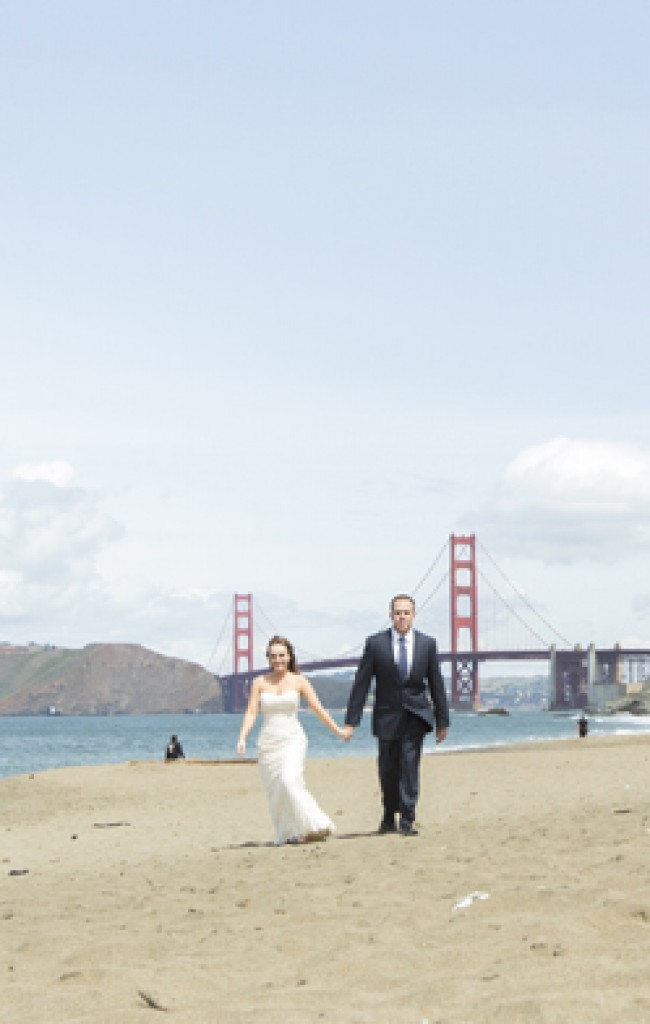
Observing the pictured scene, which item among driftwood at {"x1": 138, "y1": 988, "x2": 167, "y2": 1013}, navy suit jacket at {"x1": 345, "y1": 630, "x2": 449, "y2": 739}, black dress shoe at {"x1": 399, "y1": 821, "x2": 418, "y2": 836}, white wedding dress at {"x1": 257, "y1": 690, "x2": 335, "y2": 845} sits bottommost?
driftwood at {"x1": 138, "y1": 988, "x2": 167, "y2": 1013}

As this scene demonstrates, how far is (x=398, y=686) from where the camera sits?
1057cm

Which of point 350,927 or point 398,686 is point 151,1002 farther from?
point 398,686

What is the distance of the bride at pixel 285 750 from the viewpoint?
35.9ft

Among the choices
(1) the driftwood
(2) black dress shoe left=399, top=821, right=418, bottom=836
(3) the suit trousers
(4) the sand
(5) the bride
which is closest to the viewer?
(4) the sand

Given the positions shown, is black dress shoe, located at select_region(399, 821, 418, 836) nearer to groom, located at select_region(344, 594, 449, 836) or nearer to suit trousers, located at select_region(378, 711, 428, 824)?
suit trousers, located at select_region(378, 711, 428, 824)

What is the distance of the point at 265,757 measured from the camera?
1117 cm

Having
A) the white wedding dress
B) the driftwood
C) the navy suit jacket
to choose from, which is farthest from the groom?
the driftwood

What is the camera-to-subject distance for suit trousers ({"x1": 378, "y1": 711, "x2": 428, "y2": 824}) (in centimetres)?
1062

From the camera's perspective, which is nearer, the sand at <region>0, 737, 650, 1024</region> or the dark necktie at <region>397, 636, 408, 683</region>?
the sand at <region>0, 737, 650, 1024</region>

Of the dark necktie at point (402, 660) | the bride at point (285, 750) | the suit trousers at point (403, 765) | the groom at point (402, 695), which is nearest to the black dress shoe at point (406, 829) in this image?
the suit trousers at point (403, 765)

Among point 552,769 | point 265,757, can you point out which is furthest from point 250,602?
point 265,757

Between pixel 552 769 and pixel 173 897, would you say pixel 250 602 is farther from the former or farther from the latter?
pixel 173 897

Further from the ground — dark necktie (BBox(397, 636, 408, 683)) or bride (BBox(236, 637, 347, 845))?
dark necktie (BBox(397, 636, 408, 683))

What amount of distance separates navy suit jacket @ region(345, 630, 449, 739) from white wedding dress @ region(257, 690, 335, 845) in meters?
0.63
